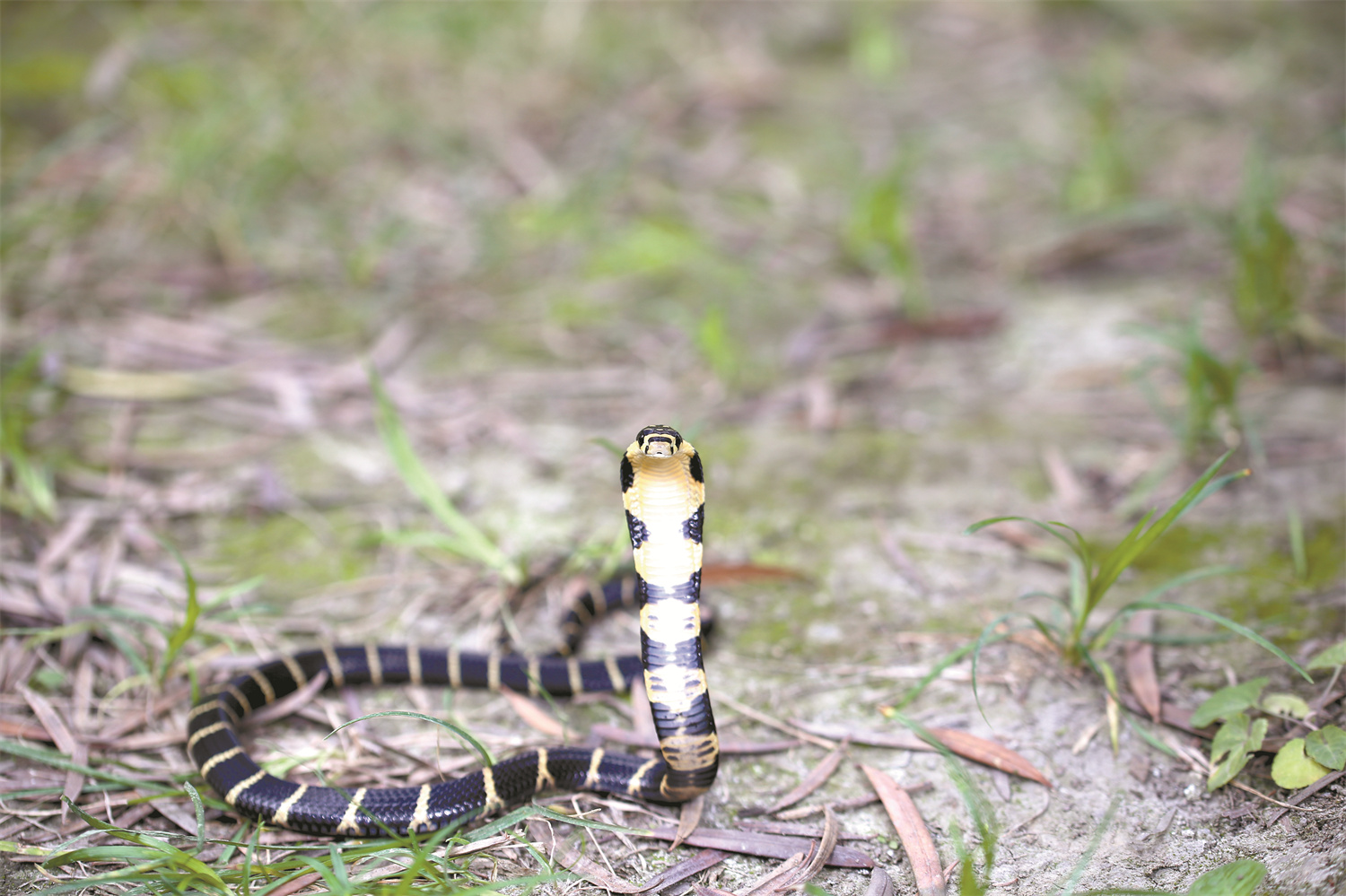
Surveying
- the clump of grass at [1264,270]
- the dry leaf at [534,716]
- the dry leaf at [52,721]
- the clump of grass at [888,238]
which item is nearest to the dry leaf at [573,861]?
the dry leaf at [534,716]

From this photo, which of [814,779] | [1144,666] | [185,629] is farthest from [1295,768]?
[185,629]

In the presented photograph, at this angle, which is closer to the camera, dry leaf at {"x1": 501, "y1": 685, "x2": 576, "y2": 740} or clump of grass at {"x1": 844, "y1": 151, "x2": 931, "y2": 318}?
dry leaf at {"x1": 501, "y1": 685, "x2": 576, "y2": 740}

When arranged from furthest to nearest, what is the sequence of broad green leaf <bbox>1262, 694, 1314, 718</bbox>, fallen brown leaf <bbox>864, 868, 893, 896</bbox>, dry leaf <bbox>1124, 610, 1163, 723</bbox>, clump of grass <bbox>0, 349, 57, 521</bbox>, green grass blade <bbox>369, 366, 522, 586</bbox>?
clump of grass <bbox>0, 349, 57, 521</bbox>
green grass blade <bbox>369, 366, 522, 586</bbox>
dry leaf <bbox>1124, 610, 1163, 723</bbox>
broad green leaf <bbox>1262, 694, 1314, 718</bbox>
fallen brown leaf <bbox>864, 868, 893, 896</bbox>

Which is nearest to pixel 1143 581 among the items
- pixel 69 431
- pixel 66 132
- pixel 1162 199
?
pixel 1162 199

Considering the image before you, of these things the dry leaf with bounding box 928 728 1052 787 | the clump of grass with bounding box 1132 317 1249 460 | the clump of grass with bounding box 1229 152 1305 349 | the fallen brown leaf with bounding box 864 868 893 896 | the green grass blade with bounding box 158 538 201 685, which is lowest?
the fallen brown leaf with bounding box 864 868 893 896

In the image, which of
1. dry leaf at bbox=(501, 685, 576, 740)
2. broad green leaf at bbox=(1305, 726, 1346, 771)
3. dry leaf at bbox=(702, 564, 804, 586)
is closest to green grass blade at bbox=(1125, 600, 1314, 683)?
broad green leaf at bbox=(1305, 726, 1346, 771)

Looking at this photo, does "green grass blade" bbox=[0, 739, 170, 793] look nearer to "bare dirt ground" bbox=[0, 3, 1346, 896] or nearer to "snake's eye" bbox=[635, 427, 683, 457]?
"bare dirt ground" bbox=[0, 3, 1346, 896]

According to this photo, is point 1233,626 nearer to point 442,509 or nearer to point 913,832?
point 913,832
